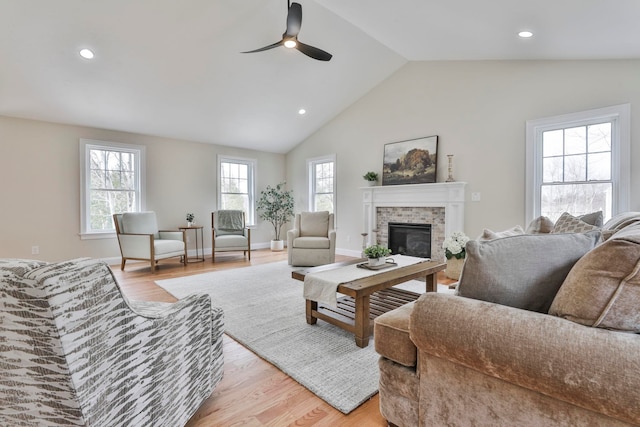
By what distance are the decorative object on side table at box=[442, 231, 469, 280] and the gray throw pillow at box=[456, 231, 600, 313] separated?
3.03m

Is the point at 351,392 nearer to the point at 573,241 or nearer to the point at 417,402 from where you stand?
the point at 417,402

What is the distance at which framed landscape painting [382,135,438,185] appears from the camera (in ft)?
16.0

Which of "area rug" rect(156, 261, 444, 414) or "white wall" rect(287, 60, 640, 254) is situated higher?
"white wall" rect(287, 60, 640, 254)

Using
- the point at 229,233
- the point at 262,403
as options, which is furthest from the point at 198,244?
the point at 262,403

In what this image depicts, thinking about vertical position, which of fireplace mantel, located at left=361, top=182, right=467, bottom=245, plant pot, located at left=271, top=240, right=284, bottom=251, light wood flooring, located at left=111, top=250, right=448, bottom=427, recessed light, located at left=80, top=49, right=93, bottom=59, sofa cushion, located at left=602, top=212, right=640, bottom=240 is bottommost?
light wood flooring, located at left=111, top=250, right=448, bottom=427

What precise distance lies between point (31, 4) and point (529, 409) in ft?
15.8

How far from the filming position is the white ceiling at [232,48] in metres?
2.96

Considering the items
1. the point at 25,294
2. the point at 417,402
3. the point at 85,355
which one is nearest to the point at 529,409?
the point at 417,402

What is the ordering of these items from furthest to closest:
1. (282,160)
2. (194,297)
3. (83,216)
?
(282,160) → (83,216) → (194,297)

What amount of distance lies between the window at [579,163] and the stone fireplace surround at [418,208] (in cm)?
91

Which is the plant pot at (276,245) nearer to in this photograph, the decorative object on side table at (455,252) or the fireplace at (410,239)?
the fireplace at (410,239)

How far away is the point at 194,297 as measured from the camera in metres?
1.46

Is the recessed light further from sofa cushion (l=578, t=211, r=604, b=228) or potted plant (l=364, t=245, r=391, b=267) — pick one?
sofa cushion (l=578, t=211, r=604, b=228)

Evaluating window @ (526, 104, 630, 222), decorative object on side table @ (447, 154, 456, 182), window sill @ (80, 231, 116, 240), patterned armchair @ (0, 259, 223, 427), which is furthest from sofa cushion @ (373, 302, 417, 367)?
window sill @ (80, 231, 116, 240)
